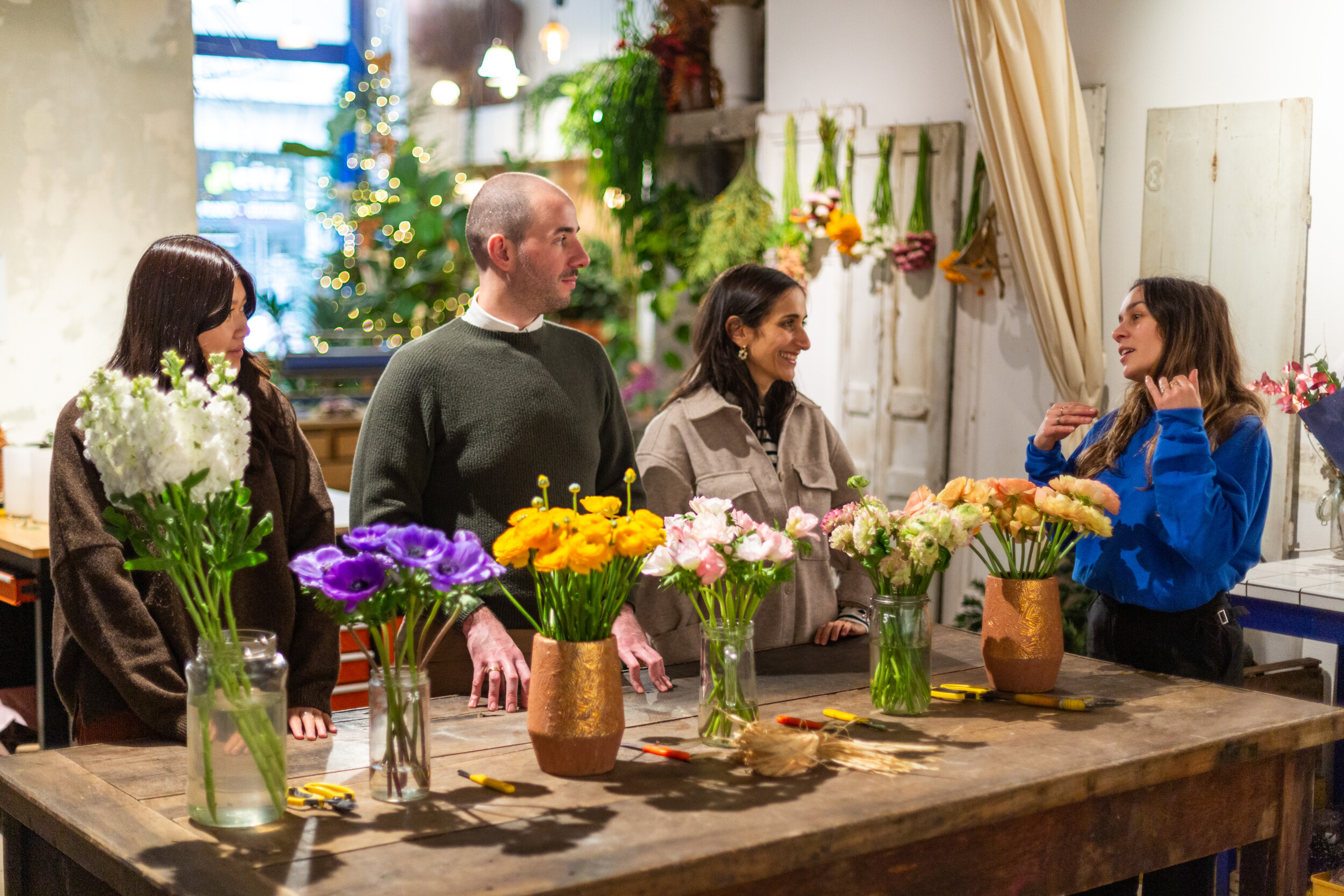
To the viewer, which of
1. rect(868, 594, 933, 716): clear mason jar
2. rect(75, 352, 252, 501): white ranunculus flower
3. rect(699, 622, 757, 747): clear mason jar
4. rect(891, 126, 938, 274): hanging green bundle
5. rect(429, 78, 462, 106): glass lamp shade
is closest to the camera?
rect(75, 352, 252, 501): white ranunculus flower

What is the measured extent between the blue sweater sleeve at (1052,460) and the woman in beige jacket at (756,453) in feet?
1.51

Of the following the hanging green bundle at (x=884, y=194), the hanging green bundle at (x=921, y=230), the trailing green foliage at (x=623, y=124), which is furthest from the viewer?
the trailing green foliage at (x=623, y=124)

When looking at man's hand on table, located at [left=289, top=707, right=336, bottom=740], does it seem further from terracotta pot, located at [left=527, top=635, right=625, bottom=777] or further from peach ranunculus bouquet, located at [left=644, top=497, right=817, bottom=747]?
peach ranunculus bouquet, located at [left=644, top=497, right=817, bottom=747]

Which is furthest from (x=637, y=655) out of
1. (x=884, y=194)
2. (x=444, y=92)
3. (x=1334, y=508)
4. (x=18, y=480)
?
(x=444, y=92)

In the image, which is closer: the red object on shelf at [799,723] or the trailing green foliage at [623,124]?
the red object on shelf at [799,723]

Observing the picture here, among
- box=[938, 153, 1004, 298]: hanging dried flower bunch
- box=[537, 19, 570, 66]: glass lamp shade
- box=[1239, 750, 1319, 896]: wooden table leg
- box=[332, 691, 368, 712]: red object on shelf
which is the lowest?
box=[332, 691, 368, 712]: red object on shelf

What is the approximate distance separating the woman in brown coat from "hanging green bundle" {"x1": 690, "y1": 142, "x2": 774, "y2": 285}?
3.91 meters

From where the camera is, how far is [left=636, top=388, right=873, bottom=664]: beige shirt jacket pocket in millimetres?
2768

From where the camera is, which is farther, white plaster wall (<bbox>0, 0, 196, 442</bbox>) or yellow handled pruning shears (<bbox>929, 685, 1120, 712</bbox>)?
white plaster wall (<bbox>0, 0, 196, 442</bbox>)

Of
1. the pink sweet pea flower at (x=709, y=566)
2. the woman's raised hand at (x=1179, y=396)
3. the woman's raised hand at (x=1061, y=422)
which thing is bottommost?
the pink sweet pea flower at (x=709, y=566)

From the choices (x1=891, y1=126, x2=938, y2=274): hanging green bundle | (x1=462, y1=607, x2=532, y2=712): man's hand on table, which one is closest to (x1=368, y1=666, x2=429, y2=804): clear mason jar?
(x1=462, y1=607, x2=532, y2=712): man's hand on table

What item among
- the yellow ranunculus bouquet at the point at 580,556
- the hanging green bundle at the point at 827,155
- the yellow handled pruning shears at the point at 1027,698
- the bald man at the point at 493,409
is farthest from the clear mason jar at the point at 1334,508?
the yellow ranunculus bouquet at the point at 580,556

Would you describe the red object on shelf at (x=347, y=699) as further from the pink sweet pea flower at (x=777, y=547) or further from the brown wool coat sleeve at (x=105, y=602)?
the pink sweet pea flower at (x=777, y=547)

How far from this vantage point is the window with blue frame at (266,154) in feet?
25.9
